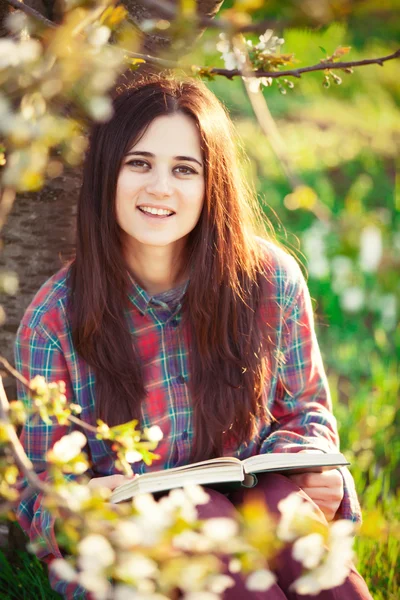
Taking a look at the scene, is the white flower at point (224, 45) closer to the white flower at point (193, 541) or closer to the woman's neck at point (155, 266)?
the woman's neck at point (155, 266)

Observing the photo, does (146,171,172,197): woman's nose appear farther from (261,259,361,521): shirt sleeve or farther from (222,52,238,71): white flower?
(261,259,361,521): shirt sleeve

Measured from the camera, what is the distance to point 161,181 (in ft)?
5.85

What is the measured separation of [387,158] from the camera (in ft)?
17.9

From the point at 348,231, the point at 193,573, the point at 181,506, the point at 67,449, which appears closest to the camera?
the point at 348,231

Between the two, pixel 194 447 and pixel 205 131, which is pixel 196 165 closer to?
pixel 205 131

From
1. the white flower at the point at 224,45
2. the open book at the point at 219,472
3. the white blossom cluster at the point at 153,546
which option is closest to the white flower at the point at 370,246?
the white blossom cluster at the point at 153,546

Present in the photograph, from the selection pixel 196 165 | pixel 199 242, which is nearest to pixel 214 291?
pixel 199 242

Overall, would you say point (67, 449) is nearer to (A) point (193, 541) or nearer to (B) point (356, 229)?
(A) point (193, 541)

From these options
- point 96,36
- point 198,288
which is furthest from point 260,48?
point 96,36

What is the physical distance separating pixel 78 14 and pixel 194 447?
1.29 meters

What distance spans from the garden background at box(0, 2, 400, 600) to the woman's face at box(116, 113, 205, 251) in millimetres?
190

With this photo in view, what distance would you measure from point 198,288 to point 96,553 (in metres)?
1.17

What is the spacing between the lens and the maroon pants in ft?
4.96

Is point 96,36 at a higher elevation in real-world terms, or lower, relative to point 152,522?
higher
